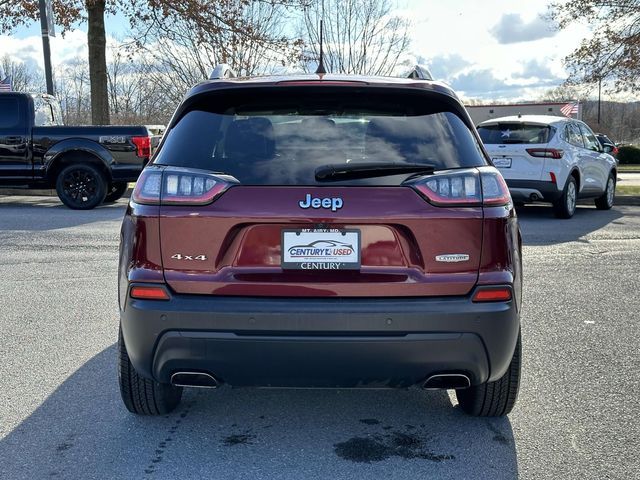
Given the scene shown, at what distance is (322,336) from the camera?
314 cm

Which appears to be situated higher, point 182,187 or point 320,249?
point 182,187

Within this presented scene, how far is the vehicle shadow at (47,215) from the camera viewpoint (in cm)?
1140

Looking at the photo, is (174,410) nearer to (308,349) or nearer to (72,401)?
(72,401)

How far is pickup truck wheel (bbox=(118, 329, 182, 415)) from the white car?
9179 mm

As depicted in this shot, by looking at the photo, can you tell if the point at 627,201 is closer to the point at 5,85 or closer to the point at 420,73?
the point at 420,73

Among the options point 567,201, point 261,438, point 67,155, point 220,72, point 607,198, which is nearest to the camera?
point 261,438

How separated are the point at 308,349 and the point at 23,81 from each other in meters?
56.7

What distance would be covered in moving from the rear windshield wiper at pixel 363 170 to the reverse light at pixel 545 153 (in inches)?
372

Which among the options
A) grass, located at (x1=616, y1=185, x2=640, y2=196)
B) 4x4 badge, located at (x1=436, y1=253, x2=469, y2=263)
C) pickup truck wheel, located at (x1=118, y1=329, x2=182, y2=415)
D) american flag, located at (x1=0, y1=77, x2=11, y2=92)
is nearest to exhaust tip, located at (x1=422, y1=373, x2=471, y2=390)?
4x4 badge, located at (x1=436, y1=253, x2=469, y2=263)

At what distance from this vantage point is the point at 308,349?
3.14m

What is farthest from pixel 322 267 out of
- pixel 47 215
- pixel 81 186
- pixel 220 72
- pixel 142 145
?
pixel 81 186

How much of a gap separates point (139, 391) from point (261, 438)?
668mm

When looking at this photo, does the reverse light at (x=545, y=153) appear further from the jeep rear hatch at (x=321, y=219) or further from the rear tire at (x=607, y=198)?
the jeep rear hatch at (x=321, y=219)

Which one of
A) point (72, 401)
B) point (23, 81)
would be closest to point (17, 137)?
point (72, 401)
